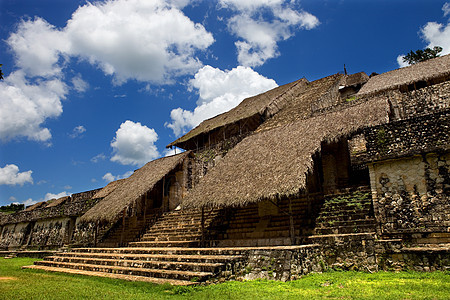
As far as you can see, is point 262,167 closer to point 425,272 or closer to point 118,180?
point 425,272

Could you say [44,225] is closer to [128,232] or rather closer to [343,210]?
[128,232]

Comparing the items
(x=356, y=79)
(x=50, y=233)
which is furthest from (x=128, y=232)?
(x=356, y=79)

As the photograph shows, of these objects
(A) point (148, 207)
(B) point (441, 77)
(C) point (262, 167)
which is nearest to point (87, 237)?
(A) point (148, 207)

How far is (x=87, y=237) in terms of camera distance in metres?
16.4

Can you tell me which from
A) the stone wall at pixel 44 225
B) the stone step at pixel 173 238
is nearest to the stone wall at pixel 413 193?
the stone step at pixel 173 238

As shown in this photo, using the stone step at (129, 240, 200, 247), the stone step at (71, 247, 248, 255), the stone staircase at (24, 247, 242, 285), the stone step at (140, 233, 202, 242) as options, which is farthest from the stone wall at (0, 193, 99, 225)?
the stone staircase at (24, 247, 242, 285)

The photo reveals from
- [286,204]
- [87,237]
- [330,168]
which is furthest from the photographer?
[87,237]

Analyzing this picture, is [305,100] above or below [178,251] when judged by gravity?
above

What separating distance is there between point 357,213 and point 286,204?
2755mm

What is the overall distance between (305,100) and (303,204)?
11696mm

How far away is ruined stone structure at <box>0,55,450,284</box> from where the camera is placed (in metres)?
6.89

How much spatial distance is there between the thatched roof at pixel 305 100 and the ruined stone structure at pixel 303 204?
0.30m

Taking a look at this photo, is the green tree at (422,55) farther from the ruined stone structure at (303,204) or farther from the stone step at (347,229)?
the stone step at (347,229)

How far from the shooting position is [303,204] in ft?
33.3
